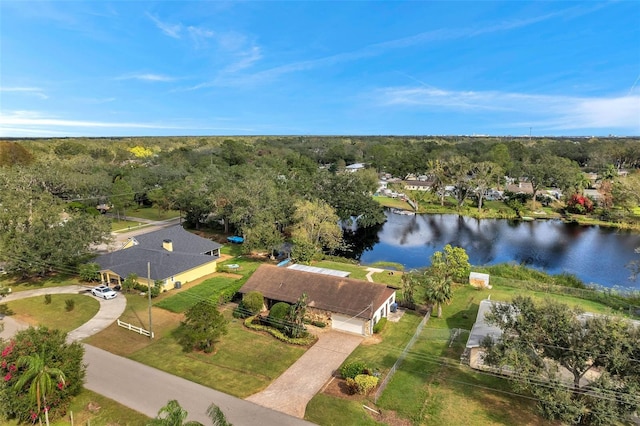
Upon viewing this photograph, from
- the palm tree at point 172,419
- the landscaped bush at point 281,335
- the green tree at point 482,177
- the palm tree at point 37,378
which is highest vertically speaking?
the green tree at point 482,177

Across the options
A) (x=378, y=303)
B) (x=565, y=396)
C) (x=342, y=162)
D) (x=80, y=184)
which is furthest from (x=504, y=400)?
(x=342, y=162)

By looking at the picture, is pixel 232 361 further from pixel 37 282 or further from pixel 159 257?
pixel 37 282

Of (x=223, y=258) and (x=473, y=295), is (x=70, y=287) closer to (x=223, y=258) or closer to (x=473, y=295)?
(x=223, y=258)

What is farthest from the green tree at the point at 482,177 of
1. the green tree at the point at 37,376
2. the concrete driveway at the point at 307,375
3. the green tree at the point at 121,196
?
the green tree at the point at 37,376

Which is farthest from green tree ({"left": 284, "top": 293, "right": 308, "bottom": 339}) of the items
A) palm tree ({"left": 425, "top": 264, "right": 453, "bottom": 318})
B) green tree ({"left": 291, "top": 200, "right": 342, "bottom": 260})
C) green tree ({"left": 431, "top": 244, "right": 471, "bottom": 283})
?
green tree ({"left": 291, "top": 200, "right": 342, "bottom": 260})

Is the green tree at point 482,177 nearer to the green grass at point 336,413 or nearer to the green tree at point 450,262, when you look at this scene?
the green tree at point 450,262

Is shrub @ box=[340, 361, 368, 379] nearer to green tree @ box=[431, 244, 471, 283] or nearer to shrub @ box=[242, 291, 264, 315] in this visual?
shrub @ box=[242, 291, 264, 315]
